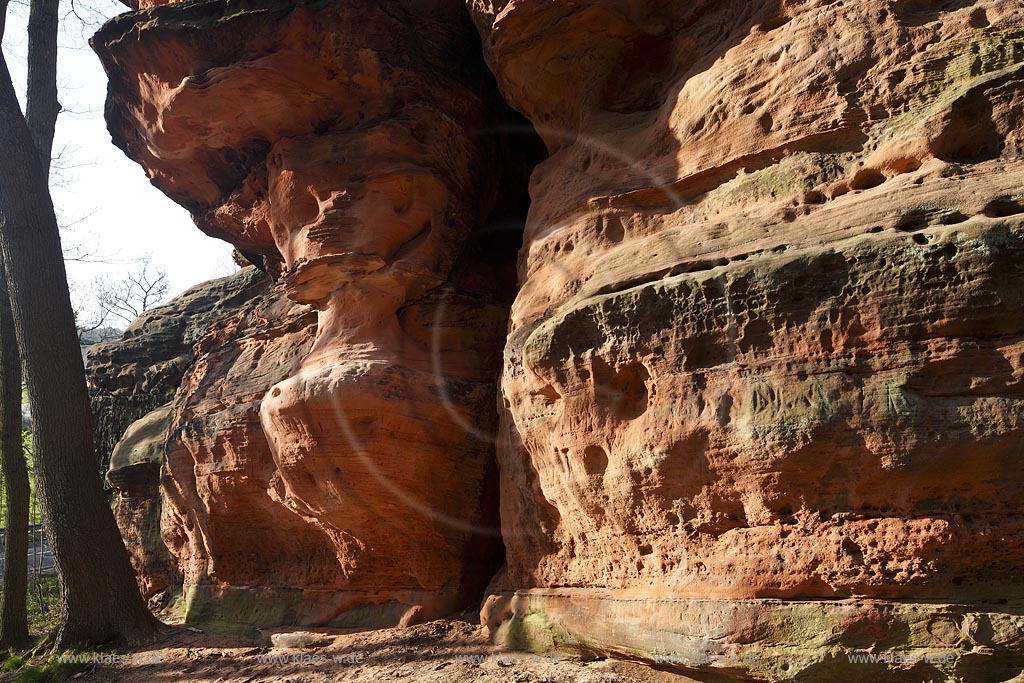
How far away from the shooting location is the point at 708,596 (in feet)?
14.6

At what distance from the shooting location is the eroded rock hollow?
395 centimetres

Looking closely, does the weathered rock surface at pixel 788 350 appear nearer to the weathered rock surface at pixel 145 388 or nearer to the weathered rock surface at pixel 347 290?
the weathered rock surface at pixel 347 290

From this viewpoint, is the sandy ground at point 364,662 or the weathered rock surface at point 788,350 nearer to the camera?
the weathered rock surface at point 788,350

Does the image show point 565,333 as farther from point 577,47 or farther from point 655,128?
point 577,47

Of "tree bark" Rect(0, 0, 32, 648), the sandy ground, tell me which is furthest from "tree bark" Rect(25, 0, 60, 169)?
the sandy ground

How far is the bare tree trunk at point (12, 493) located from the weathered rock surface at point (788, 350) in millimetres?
6910

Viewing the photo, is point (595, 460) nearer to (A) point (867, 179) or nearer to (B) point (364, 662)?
(A) point (867, 179)

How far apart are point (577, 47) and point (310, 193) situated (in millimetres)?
3098

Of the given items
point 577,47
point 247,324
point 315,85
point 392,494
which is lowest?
point 392,494

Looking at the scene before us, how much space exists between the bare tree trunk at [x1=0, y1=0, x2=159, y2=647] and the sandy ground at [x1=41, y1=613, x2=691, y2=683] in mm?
523

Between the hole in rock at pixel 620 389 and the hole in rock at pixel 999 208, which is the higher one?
the hole in rock at pixel 999 208

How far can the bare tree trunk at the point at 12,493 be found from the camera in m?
9.20

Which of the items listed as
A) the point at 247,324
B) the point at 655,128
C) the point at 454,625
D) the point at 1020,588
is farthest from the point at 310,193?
the point at 1020,588

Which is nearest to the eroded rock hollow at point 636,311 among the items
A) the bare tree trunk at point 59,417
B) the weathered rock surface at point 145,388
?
the bare tree trunk at point 59,417
